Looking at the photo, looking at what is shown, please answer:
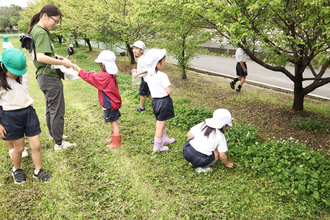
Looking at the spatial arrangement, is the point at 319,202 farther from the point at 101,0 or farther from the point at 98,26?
the point at 101,0

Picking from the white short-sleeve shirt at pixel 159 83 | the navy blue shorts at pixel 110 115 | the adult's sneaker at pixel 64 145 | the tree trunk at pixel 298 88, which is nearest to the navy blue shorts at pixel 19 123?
the adult's sneaker at pixel 64 145

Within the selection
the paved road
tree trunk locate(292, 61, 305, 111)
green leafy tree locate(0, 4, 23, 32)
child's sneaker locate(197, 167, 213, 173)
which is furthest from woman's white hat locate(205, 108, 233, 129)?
green leafy tree locate(0, 4, 23, 32)

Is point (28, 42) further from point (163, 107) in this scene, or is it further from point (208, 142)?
point (208, 142)

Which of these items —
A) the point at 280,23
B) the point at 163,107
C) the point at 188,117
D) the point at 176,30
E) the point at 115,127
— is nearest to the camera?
the point at 163,107

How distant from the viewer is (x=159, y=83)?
137 inches

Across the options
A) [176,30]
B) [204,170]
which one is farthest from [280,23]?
[176,30]

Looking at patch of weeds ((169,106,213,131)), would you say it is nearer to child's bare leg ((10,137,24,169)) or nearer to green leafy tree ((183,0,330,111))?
green leafy tree ((183,0,330,111))

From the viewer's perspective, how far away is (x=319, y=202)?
2.83m

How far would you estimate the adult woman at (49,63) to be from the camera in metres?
3.01

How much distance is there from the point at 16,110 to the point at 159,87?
1980 millimetres

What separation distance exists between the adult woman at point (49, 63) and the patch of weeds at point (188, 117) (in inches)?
90.7

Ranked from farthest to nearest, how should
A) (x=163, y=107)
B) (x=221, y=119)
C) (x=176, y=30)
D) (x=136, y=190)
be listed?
(x=176, y=30), (x=163, y=107), (x=221, y=119), (x=136, y=190)

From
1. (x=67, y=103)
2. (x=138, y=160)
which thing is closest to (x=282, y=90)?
(x=138, y=160)

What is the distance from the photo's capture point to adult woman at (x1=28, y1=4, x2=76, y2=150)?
119 inches
